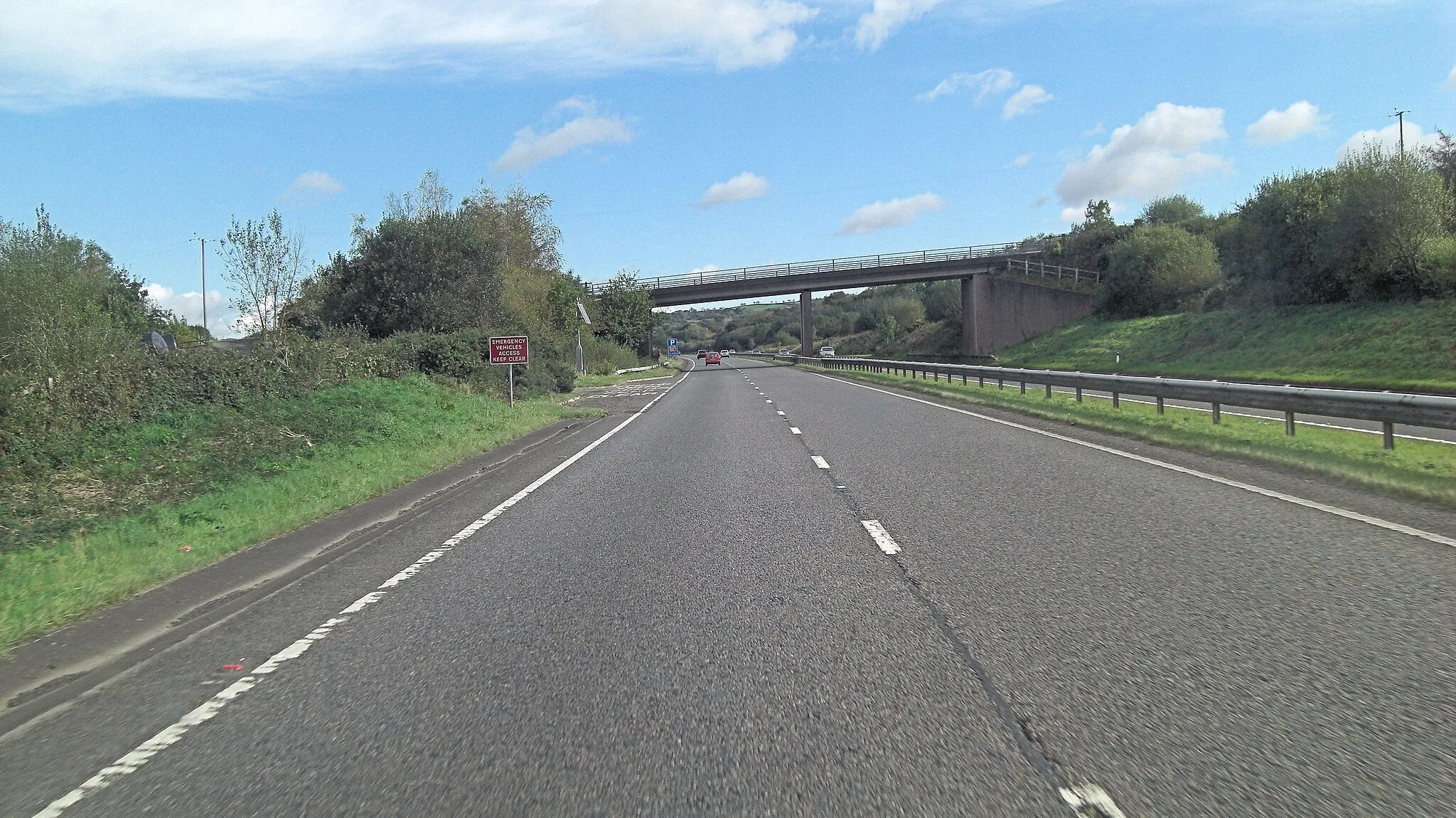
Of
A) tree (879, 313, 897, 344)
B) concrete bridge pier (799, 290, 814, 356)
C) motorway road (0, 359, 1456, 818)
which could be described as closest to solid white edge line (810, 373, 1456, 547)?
motorway road (0, 359, 1456, 818)

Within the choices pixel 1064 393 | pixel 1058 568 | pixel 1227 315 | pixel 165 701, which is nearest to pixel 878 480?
pixel 1058 568

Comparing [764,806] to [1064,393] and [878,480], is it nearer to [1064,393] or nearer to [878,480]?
[878,480]

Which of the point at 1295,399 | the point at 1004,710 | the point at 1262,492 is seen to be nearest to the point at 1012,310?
the point at 1295,399

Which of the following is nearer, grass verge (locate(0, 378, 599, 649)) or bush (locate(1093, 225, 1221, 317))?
grass verge (locate(0, 378, 599, 649))

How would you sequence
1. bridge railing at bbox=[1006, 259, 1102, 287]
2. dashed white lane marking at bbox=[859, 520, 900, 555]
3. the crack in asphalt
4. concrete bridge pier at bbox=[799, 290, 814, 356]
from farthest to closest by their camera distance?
concrete bridge pier at bbox=[799, 290, 814, 356] < bridge railing at bbox=[1006, 259, 1102, 287] < dashed white lane marking at bbox=[859, 520, 900, 555] < the crack in asphalt

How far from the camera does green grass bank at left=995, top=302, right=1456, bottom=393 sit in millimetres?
31438

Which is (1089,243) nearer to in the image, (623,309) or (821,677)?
(623,309)

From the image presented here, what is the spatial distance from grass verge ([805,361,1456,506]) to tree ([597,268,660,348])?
58.0m

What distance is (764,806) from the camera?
3807 millimetres

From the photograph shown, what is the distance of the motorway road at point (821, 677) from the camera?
13.0ft

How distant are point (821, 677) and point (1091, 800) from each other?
168cm

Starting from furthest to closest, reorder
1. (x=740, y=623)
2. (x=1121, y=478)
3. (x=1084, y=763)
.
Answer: (x=1121, y=478) → (x=740, y=623) → (x=1084, y=763)

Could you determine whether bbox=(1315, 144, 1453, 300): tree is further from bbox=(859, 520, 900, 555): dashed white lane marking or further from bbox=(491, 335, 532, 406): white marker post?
bbox=(859, 520, 900, 555): dashed white lane marking

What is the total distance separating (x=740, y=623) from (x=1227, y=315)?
50024 millimetres
